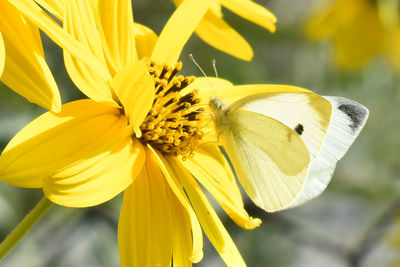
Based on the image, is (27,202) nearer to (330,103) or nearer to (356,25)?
(330,103)

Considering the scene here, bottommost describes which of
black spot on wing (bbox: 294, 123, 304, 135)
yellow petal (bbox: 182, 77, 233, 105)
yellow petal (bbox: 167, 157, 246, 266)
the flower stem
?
yellow petal (bbox: 167, 157, 246, 266)

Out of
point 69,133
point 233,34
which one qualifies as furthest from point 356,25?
point 69,133

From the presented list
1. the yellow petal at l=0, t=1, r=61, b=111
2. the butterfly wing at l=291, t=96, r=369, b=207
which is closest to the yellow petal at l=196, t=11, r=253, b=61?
the butterfly wing at l=291, t=96, r=369, b=207

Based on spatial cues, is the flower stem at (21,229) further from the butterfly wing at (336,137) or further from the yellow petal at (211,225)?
the butterfly wing at (336,137)

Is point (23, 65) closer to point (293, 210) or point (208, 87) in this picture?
point (208, 87)

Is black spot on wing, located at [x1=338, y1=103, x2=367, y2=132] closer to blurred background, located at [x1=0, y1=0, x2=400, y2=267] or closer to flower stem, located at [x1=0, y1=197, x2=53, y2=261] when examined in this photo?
flower stem, located at [x1=0, y1=197, x2=53, y2=261]

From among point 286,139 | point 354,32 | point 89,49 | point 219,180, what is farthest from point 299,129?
point 354,32

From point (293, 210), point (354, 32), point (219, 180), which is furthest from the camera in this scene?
point (293, 210)
